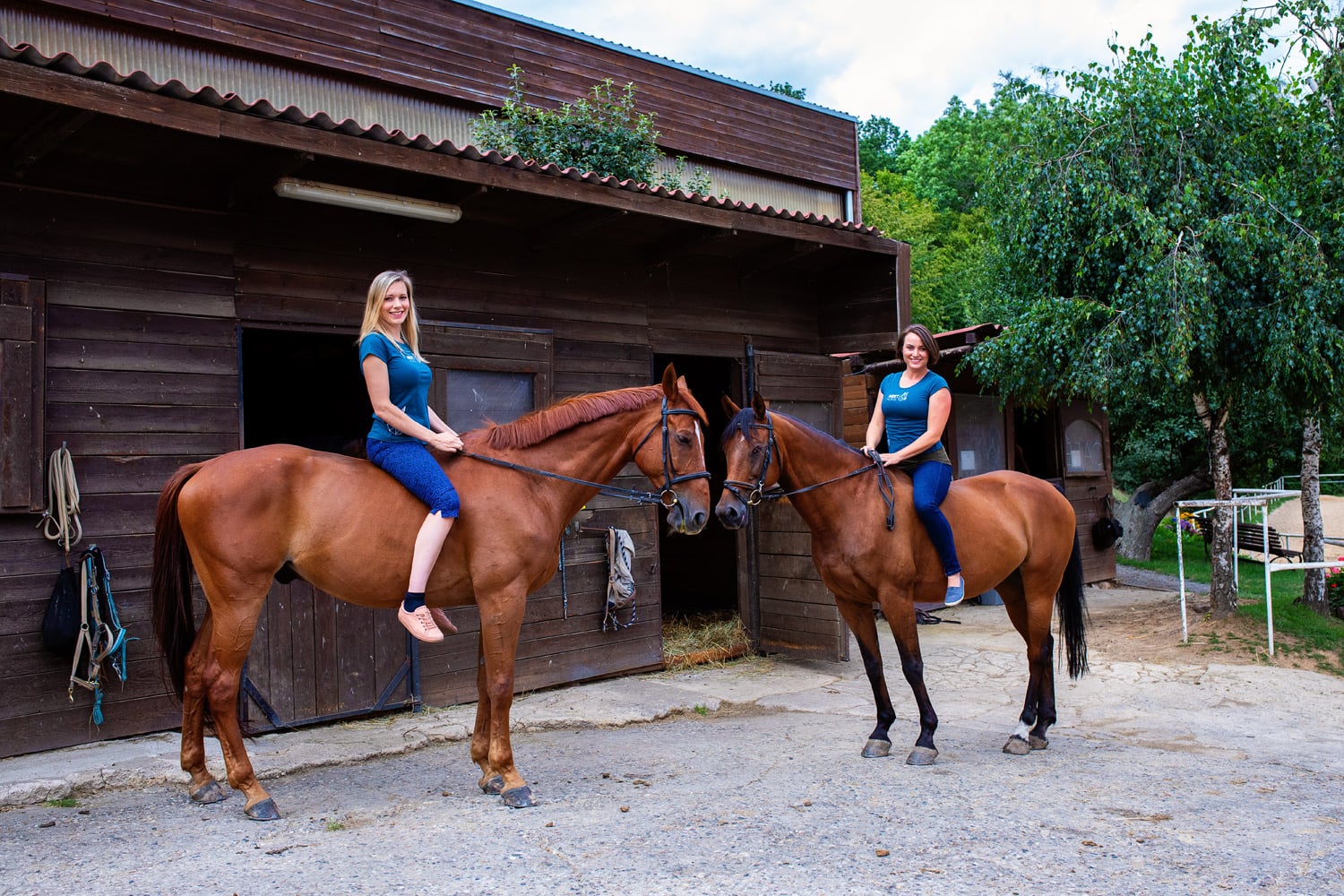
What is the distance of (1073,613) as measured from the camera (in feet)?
19.4

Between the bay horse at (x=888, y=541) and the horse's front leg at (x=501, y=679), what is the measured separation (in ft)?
3.86

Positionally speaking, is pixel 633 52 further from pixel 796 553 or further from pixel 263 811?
pixel 263 811

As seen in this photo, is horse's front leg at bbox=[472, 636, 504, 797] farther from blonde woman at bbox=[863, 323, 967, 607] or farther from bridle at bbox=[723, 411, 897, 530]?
blonde woman at bbox=[863, 323, 967, 607]

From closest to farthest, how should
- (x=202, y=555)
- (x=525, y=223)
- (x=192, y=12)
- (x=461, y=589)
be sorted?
(x=202, y=555)
(x=461, y=589)
(x=525, y=223)
(x=192, y=12)

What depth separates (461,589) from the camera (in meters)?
4.51

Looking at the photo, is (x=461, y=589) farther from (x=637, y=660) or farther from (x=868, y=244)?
(x=868, y=244)

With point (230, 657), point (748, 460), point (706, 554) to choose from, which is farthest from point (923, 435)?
point (706, 554)

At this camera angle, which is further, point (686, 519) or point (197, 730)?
point (686, 519)

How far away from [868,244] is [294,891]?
6237 mm

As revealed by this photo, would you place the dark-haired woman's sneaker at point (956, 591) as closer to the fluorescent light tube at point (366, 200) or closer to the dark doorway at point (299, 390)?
the fluorescent light tube at point (366, 200)

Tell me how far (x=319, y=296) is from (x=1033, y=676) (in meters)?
4.96

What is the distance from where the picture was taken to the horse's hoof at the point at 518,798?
4.19 metres

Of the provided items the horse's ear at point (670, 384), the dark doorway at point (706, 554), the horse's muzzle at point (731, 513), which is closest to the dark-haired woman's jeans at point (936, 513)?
the horse's muzzle at point (731, 513)

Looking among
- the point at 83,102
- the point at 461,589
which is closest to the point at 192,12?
the point at 83,102
